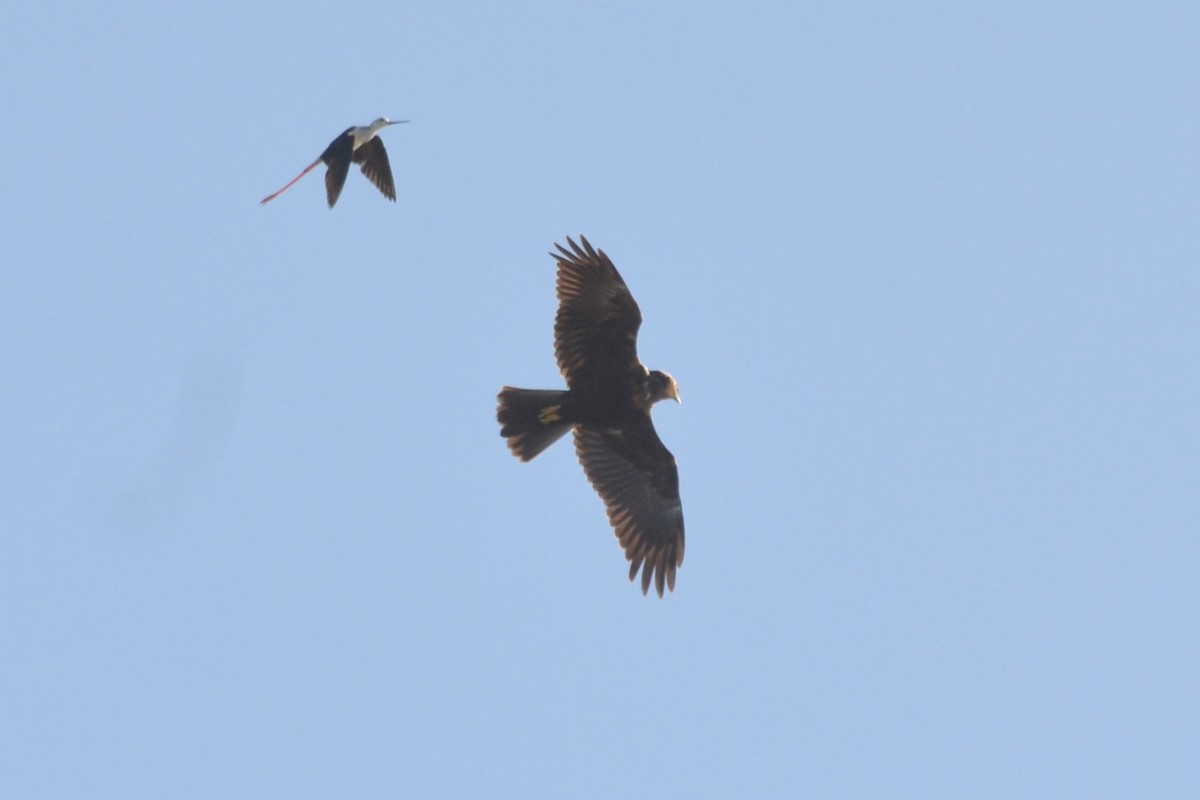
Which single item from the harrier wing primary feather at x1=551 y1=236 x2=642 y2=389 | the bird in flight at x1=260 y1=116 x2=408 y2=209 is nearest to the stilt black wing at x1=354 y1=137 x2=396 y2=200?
the bird in flight at x1=260 y1=116 x2=408 y2=209

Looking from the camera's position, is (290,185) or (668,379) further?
(290,185)

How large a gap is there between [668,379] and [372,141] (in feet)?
19.4

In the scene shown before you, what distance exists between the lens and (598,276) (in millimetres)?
16172

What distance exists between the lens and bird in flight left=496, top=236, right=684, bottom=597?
16.2m

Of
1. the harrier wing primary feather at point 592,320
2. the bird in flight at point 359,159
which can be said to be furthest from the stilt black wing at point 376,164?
the harrier wing primary feather at point 592,320

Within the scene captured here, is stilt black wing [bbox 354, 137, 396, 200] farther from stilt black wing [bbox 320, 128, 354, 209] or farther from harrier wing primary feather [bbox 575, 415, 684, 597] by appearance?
harrier wing primary feather [bbox 575, 415, 684, 597]

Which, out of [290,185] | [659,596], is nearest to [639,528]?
[659,596]

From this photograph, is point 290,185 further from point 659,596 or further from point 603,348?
point 659,596

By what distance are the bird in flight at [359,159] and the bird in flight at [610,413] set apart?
11.7ft

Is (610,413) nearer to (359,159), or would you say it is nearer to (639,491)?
(639,491)

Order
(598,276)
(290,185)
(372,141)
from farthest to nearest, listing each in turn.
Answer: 1. (372,141)
2. (290,185)
3. (598,276)

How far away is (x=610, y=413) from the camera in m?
16.6

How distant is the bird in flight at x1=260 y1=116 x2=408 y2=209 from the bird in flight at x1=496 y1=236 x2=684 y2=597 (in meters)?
3.56

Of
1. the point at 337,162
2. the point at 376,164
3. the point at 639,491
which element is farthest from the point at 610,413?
the point at 376,164
